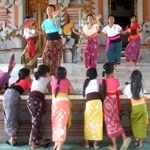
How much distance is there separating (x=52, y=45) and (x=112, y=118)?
2.08 meters

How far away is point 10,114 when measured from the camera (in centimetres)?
480

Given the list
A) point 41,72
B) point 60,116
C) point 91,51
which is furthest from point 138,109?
point 91,51

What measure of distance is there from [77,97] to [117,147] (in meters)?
0.87

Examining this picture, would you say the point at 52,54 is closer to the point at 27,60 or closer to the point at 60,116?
the point at 60,116

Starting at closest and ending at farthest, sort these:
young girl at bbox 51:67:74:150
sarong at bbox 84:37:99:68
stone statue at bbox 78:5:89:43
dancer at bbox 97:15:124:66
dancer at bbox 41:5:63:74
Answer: young girl at bbox 51:67:74:150, dancer at bbox 41:5:63:74, sarong at bbox 84:37:99:68, dancer at bbox 97:15:124:66, stone statue at bbox 78:5:89:43

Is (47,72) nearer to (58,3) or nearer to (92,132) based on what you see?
(92,132)

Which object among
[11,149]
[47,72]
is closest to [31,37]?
[47,72]

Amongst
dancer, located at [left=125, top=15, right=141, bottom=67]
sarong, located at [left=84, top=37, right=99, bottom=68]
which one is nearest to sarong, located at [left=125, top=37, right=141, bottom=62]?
dancer, located at [left=125, top=15, right=141, bottom=67]

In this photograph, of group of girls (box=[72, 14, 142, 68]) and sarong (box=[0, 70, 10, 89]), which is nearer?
sarong (box=[0, 70, 10, 89])

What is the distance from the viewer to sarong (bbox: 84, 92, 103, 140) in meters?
4.60

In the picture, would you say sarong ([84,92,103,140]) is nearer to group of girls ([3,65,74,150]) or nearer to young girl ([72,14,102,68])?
group of girls ([3,65,74,150])

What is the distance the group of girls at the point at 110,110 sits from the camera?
461 cm

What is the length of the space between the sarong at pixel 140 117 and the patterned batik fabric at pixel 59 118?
2.78 ft

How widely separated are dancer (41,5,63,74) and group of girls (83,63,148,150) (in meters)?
1.55
